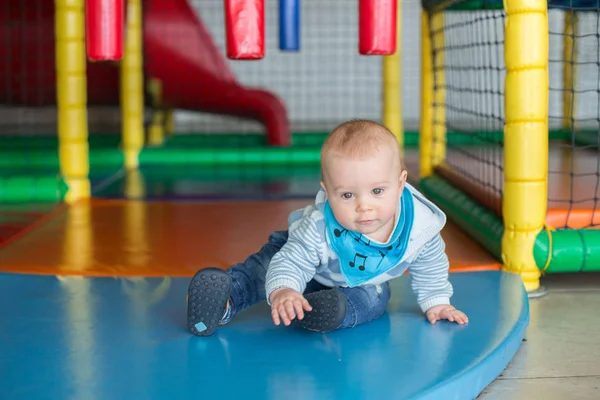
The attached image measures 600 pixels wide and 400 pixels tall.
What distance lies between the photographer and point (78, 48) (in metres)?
2.59

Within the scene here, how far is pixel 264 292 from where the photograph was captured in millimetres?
1456

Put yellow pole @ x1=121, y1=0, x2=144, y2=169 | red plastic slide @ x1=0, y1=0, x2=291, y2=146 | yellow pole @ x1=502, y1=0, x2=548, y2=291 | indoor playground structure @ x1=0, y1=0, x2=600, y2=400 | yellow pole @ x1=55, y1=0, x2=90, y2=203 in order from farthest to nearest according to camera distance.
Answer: red plastic slide @ x1=0, y1=0, x2=291, y2=146 → yellow pole @ x1=121, y1=0, x2=144, y2=169 → yellow pole @ x1=55, y1=0, x2=90, y2=203 → yellow pole @ x1=502, y1=0, x2=548, y2=291 → indoor playground structure @ x1=0, y1=0, x2=600, y2=400

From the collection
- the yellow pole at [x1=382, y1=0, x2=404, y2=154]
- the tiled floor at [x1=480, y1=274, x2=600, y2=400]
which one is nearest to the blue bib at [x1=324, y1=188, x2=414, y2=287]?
the tiled floor at [x1=480, y1=274, x2=600, y2=400]

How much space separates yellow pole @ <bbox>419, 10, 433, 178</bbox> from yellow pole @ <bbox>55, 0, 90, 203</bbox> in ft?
3.74

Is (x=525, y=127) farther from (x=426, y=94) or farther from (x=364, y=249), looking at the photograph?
(x=426, y=94)

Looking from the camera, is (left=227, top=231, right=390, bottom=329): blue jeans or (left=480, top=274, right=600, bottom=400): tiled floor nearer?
(left=480, top=274, right=600, bottom=400): tiled floor

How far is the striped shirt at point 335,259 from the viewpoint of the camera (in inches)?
52.5

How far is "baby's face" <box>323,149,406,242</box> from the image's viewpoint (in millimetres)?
1250

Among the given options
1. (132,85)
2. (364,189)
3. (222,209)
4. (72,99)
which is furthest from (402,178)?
(132,85)

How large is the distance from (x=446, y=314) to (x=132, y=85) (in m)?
2.62

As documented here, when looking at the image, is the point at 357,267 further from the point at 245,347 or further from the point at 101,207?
the point at 101,207

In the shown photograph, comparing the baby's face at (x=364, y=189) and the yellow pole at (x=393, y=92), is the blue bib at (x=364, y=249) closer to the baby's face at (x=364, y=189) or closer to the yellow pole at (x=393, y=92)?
the baby's face at (x=364, y=189)

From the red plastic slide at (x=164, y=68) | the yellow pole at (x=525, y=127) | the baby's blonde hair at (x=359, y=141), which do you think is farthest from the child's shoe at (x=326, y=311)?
the red plastic slide at (x=164, y=68)

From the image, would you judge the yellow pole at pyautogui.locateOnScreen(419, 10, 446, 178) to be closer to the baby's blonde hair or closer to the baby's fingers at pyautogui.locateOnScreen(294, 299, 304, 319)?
the baby's blonde hair
